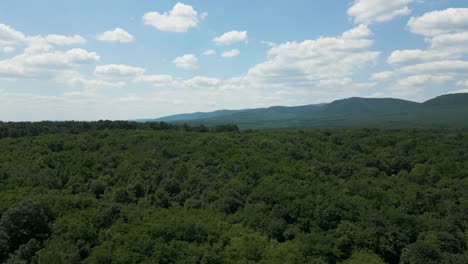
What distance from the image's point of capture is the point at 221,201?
2152 inches

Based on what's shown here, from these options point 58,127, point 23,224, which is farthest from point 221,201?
point 58,127

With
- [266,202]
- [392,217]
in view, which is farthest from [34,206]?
[392,217]

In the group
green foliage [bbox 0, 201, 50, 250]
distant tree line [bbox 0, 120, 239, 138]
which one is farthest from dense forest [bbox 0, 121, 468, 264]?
distant tree line [bbox 0, 120, 239, 138]

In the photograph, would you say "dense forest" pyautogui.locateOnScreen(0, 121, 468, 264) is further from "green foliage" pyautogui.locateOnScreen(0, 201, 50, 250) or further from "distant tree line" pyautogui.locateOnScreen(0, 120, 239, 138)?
"distant tree line" pyautogui.locateOnScreen(0, 120, 239, 138)

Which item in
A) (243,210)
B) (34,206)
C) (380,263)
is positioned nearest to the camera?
(380,263)

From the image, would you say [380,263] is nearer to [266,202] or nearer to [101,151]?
[266,202]

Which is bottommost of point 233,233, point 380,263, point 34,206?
point 380,263

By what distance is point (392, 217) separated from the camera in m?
49.2

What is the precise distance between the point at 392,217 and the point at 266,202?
16.9 m

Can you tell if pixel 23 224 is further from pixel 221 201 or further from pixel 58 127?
pixel 58 127

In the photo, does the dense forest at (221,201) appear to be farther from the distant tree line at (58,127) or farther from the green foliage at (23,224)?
the distant tree line at (58,127)

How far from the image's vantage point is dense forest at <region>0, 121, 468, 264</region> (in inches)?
1590

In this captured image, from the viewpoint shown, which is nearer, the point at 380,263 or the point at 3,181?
the point at 380,263

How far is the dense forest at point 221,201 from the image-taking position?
40.4 metres
